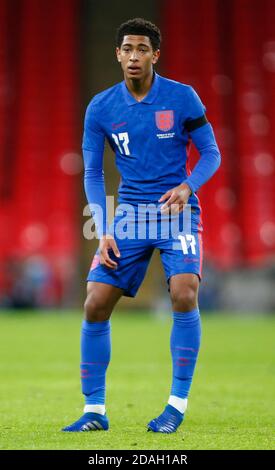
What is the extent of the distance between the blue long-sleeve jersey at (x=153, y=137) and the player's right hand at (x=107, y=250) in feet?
0.29

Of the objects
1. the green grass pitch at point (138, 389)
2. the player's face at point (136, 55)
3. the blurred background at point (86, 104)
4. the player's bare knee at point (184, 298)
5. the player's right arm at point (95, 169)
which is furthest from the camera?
the blurred background at point (86, 104)

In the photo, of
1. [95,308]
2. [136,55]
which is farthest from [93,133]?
[95,308]

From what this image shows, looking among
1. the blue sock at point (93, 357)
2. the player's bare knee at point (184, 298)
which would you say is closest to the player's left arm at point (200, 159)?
the player's bare knee at point (184, 298)

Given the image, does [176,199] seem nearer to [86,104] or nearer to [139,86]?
[139,86]

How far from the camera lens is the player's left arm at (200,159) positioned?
4543mm

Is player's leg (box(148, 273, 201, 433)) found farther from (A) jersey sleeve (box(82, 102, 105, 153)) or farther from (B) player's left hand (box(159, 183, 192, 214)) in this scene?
(A) jersey sleeve (box(82, 102, 105, 153))

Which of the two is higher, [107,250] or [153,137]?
Result: [153,137]

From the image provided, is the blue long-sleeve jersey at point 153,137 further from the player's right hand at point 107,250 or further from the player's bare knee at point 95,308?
the player's bare knee at point 95,308

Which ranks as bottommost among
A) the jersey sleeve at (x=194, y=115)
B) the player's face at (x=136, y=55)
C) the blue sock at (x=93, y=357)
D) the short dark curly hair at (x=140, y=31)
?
the blue sock at (x=93, y=357)

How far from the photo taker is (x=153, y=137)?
4.65 m

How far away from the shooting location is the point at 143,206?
4.69 metres

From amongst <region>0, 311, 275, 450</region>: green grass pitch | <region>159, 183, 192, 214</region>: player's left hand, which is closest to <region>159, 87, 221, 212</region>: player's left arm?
<region>159, 183, 192, 214</region>: player's left hand

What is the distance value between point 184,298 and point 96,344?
0.48 meters
